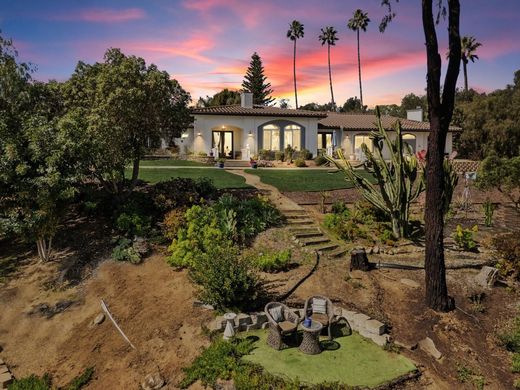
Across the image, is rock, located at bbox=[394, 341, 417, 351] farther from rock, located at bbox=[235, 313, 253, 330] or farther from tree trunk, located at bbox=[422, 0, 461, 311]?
rock, located at bbox=[235, 313, 253, 330]

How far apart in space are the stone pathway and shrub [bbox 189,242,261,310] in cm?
386

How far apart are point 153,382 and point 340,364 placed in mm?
3346

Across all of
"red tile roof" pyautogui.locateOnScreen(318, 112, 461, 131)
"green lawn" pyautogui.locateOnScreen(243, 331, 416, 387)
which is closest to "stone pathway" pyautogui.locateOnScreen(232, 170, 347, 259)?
"green lawn" pyautogui.locateOnScreen(243, 331, 416, 387)

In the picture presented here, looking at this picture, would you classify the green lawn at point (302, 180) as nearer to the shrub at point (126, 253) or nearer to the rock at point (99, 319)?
the shrub at point (126, 253)

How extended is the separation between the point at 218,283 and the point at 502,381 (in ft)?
18.5

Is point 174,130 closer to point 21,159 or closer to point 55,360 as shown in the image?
point 21,159

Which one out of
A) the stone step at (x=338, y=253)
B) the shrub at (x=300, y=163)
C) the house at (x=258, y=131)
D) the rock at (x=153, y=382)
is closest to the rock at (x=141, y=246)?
the rock at (x=153, y=382)

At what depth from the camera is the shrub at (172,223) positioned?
12070 mm

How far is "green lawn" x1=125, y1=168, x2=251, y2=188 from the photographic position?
18.8 m

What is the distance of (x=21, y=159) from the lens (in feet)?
34.7

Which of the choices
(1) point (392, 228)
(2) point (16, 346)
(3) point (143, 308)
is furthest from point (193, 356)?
(1) point (392, 228)

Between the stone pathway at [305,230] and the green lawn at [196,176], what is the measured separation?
7.91ft

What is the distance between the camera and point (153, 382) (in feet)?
21.5

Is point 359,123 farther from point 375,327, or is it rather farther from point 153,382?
point 153,382
